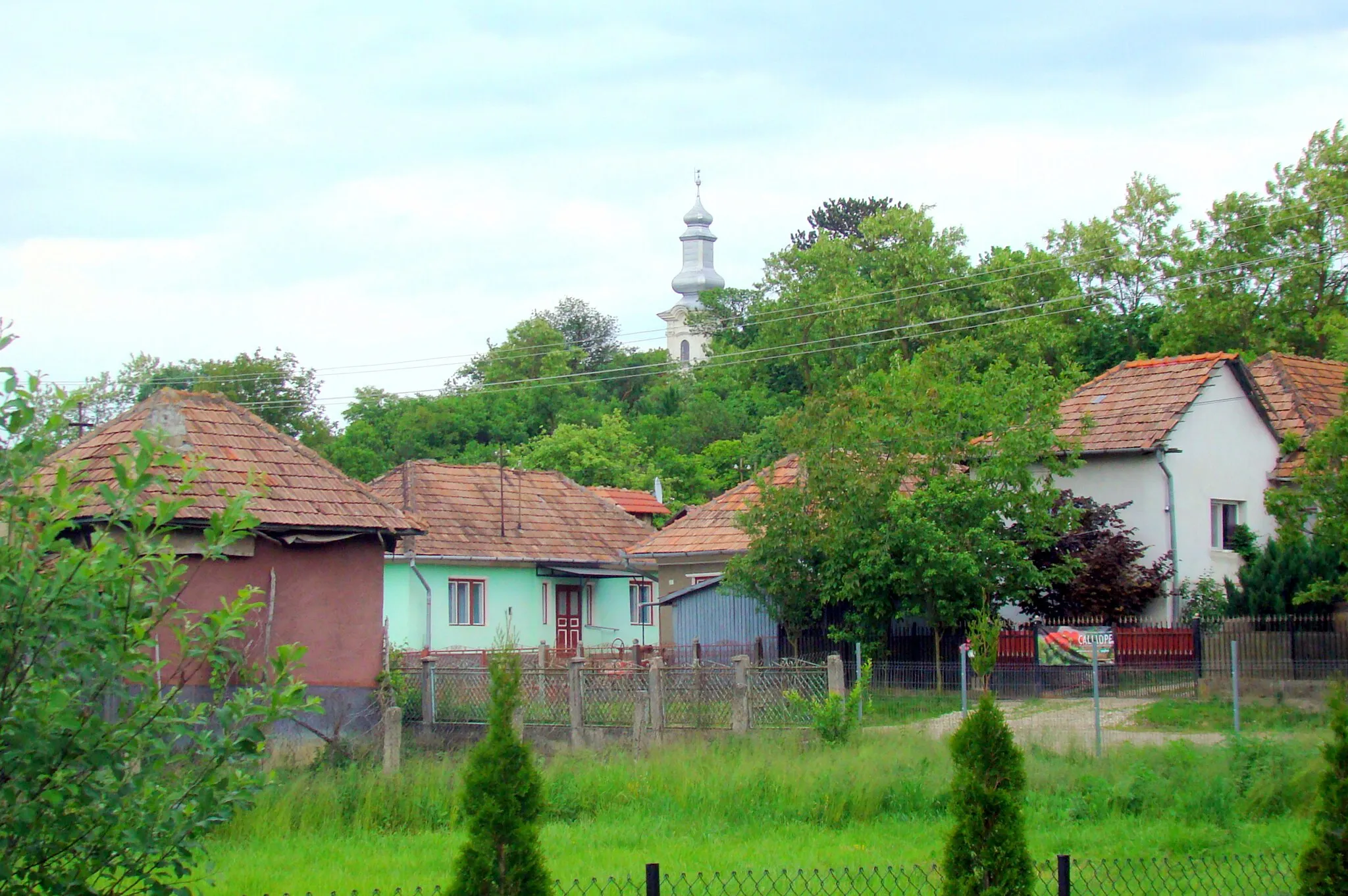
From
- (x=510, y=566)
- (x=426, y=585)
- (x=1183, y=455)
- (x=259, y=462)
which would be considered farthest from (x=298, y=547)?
(x=1183, y=455)

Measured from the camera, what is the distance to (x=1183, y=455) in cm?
2833

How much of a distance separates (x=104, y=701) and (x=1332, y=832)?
6516 millimetres

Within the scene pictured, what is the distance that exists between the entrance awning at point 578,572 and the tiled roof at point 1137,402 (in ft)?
40.9

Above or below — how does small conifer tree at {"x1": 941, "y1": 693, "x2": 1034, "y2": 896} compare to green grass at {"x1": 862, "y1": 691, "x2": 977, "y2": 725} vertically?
above

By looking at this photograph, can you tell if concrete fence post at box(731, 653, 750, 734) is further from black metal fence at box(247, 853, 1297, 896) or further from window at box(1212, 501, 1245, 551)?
window at box(1212, 501, 1245, 551)

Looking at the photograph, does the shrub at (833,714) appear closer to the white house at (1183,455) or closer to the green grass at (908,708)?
the green grass at (908,708)

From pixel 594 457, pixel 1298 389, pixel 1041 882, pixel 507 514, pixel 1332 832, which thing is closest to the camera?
pixel 1332 832

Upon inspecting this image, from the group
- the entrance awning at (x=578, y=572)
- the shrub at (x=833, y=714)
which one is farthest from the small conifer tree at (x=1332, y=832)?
the entrance awning at (x=578, y=572)

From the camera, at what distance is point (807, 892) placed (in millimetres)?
8570

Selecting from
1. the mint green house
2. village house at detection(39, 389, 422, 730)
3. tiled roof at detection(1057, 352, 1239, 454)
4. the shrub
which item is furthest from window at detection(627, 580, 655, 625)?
the shrub

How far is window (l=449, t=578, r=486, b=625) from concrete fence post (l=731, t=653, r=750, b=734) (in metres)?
17.9

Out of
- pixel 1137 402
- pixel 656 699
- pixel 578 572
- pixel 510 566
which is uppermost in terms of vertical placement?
pixel 1137 402

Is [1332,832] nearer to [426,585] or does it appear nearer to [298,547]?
[298,547]

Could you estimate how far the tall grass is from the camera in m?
13.2
